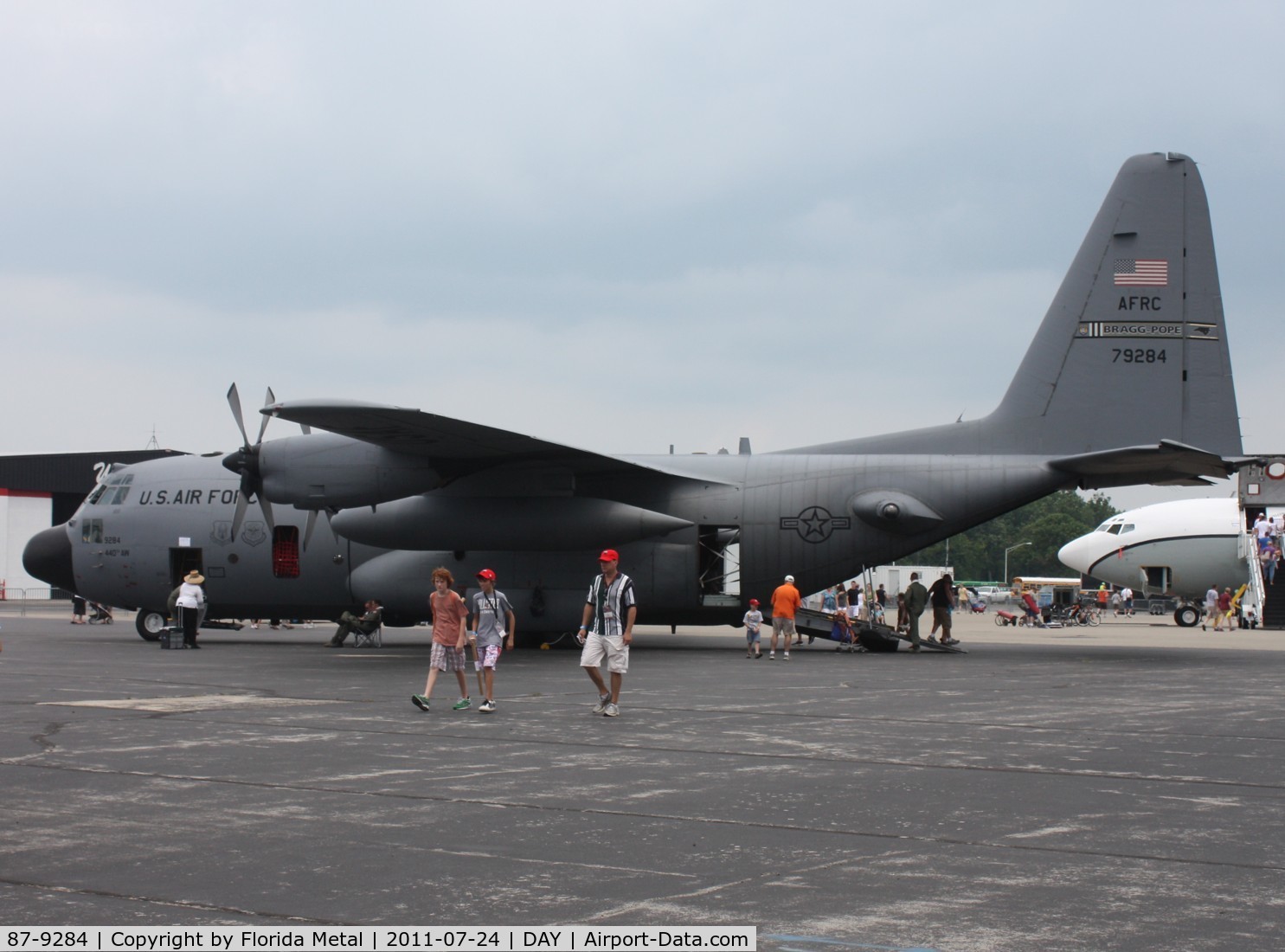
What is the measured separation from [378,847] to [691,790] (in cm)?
249

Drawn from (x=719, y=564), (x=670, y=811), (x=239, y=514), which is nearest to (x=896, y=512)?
(x=719, y=564)

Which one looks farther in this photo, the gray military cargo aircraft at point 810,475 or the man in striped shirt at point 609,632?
the gray military cargo aircraft at point 810,475

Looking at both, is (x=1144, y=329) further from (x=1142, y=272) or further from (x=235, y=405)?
(x=235, y=405)

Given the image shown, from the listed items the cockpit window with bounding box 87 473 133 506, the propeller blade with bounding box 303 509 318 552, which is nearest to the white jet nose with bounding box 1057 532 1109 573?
the propeller blade with bounding box 303 509 318 552

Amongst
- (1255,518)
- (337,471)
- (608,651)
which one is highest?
(1255,518)

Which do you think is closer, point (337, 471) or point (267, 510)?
point (337, 471)

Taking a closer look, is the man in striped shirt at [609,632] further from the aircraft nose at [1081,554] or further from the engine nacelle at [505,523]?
the aircraft nose at [1081,554]

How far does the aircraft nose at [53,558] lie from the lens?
25.9 metres

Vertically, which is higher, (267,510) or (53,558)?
(267,510)

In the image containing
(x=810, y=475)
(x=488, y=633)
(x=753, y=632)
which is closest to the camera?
(x=488, y=633)

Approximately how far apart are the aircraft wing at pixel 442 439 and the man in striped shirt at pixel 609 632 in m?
6.06

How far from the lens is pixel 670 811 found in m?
7.52

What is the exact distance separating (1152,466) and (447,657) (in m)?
12.7

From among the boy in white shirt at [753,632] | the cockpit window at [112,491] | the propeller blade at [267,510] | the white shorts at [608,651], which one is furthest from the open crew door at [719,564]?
the cockpit window at [112,491]
